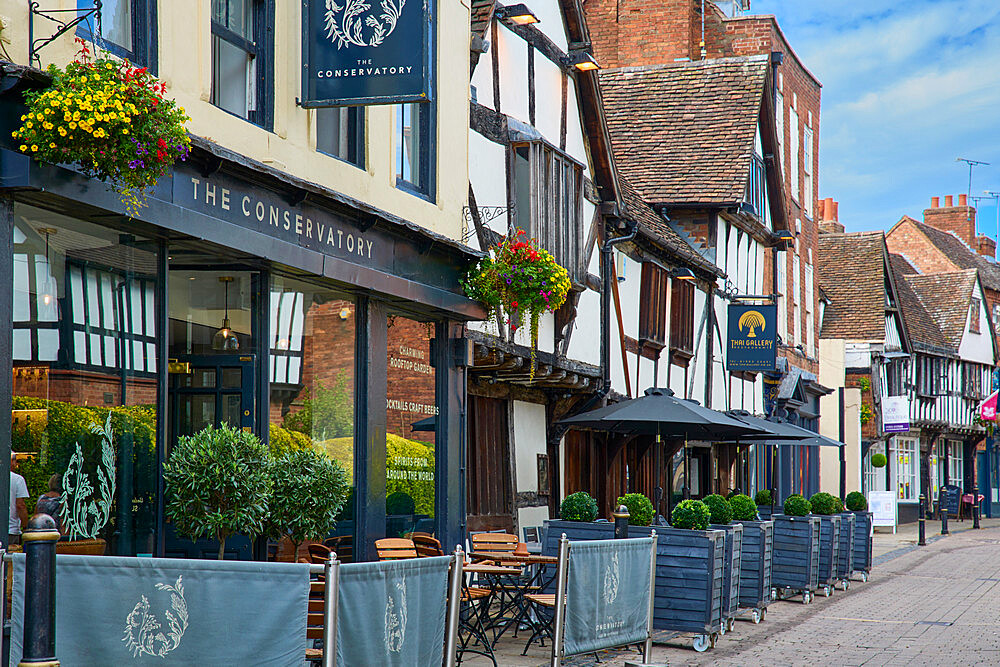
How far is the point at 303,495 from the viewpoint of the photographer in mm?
8414

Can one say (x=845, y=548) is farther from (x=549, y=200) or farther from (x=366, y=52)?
(x=366, y=52)

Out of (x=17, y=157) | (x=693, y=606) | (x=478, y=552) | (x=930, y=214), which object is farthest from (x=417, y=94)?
(x=930, y=214)

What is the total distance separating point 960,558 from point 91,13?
904 inches

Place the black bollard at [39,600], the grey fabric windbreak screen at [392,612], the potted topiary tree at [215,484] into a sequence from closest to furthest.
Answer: the black bollard at [39,600] → the grey fabric windbreak screen at [392,612] → the potted topiary tree at [215,484]

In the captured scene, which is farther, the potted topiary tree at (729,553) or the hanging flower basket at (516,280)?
the potted topiary tree at (729,553)

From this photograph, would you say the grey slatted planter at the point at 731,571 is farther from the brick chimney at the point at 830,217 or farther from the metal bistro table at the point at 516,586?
the brick chimney at the point at 830,217

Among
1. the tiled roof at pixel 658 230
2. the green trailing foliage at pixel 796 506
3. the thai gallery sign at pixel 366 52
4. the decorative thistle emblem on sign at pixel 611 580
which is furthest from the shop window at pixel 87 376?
the tiled roof at pixel 658 230

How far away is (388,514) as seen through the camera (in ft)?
35.0

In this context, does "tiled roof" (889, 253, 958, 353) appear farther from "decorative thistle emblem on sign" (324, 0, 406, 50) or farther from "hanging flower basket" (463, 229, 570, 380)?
"decorative thistle emblem on sign" (324, 0, 406, 50)

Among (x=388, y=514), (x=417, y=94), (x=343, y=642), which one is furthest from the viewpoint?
(x=388, y=514)

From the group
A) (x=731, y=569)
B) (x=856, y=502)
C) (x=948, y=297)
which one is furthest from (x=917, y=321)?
(x=731, y=569)

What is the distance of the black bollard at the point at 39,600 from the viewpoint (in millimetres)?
4414

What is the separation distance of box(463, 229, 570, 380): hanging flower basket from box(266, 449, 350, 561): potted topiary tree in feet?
10.9

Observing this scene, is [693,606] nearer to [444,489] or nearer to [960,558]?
[444,489]
